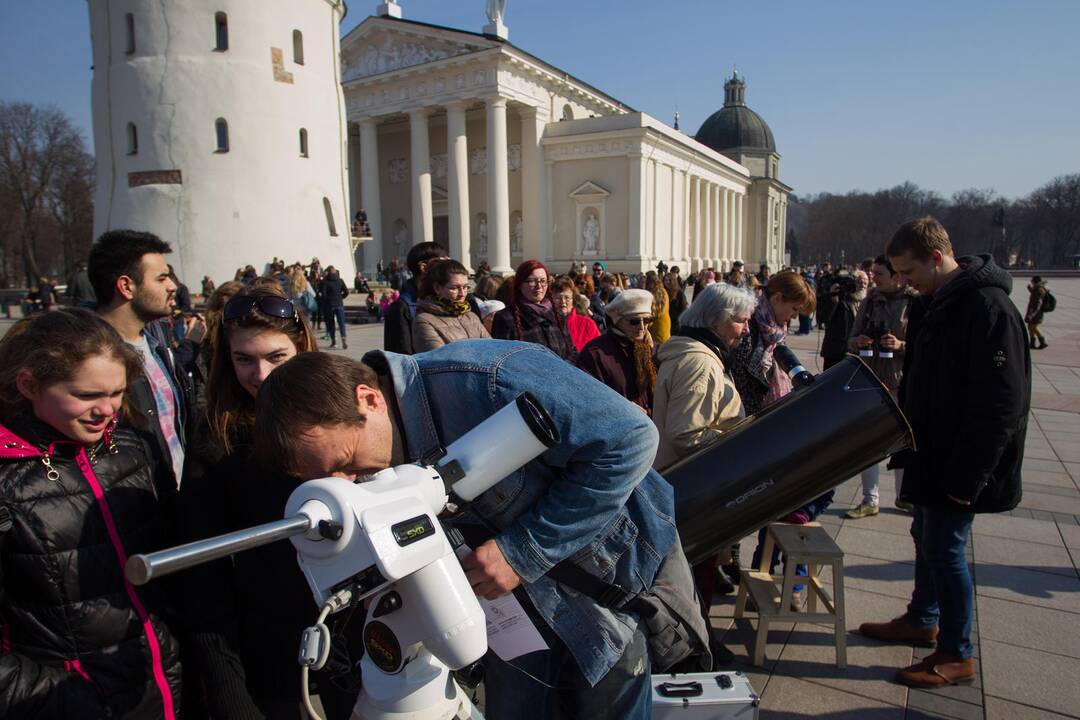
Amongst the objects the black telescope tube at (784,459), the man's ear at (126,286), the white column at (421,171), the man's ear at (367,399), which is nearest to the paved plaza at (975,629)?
the black telescope tube at (784,459)

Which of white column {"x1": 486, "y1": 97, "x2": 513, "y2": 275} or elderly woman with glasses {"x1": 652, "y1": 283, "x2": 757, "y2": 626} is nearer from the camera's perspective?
elderly woman with glasses {"x1": 652, "y1": 283, "x2": 757, "y2": 626}

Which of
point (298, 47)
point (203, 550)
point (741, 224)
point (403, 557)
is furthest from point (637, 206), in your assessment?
point (203, 550)

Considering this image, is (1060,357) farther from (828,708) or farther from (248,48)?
(248,48)

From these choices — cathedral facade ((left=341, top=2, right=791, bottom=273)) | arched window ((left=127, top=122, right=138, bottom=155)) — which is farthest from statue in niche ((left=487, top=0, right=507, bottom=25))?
arched window ((left=127, top=122, right=138, bottom=155))

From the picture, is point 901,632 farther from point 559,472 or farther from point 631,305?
point 559,472

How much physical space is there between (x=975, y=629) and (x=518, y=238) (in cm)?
3890

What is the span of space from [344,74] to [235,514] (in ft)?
146

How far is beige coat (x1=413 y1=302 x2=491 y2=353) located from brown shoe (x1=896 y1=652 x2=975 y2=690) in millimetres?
3221

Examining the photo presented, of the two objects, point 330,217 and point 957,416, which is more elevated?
point 330,217

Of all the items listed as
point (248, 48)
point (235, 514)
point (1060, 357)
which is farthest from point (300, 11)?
point (235, 514)

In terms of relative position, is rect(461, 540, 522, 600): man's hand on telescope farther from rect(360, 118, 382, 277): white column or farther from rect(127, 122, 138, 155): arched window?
rect(360, 118, 382, 277): white column

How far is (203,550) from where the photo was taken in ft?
3.00

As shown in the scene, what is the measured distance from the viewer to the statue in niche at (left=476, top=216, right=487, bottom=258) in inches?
1617

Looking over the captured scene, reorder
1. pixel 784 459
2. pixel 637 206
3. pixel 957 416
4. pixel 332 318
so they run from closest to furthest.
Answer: pixel 784 459
pixel 957 416
pixel 332 318
pixel 637 206
